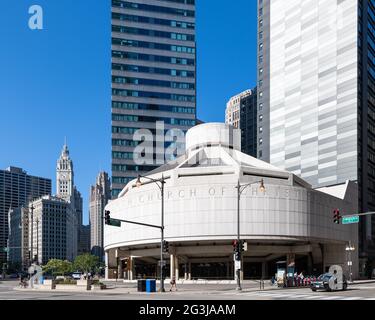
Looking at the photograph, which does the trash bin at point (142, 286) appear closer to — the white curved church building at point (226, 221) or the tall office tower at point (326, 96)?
the white curved church building at point (226, 221)

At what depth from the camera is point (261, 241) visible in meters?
83.1

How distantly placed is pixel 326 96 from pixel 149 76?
5309 cm

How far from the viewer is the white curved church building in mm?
80688

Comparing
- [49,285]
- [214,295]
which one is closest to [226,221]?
[49,285]

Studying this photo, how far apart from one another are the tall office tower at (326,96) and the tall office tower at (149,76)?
89.4 feet

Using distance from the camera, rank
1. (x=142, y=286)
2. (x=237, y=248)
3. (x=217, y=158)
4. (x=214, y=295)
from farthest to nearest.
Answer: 1. (x=217, y=158)
2. (x=237, y=248)
3. (x=142, y=286)
4. (x=214, y=295)

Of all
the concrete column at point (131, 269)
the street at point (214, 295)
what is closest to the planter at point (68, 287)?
the street at point (214, 295)

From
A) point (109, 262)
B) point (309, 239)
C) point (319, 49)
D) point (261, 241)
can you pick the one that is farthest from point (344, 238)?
point (319, 49)

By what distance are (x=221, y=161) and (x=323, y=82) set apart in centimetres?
5396

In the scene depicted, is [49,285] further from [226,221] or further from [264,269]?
[264,269]

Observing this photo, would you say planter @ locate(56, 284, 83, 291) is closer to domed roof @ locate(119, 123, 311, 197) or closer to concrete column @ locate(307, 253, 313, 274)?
domed roof @ locate(119, 123, 311, 197)

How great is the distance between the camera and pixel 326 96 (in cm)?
13375

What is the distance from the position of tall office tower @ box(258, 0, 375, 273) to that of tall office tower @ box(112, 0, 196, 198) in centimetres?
2723

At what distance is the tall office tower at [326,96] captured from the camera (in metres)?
128
